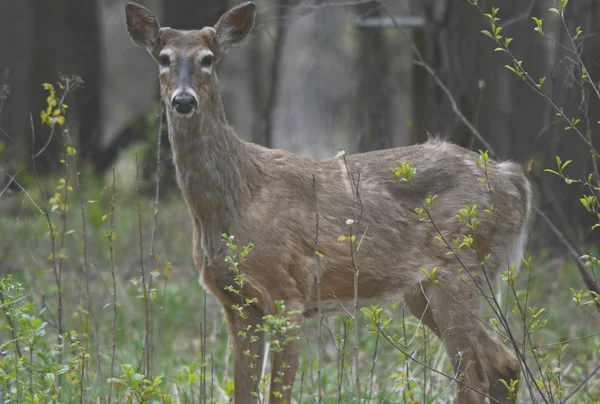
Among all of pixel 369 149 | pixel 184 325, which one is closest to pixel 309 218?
pixel 184 325

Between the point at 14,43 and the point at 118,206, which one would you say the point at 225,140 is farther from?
the point at 14,43

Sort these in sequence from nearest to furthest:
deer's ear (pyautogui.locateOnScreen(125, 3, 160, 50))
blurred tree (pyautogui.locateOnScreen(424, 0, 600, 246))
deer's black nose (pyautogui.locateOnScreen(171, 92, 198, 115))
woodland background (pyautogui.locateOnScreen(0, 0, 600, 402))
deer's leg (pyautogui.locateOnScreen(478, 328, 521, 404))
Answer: deer's black nose (pyautogui.locateOnScreen(171, 92, 198, 115)) → deer's ear (pyautogui.locateOnScreen(125, 3, 160, 50)) → deer's leg (pyautogui.locateOnScreen(478, 328, 521, 404)) → woodland background (pyautogui.locateOnScreen(0, 0, 600, 402)) → blurred tree (pyautogui.locateOnScreen(424, 0, 600, 246))

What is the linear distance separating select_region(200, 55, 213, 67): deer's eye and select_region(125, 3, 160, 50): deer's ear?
0.48 metres

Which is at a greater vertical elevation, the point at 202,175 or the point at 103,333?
the point at 202,175

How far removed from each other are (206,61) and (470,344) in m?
2.50

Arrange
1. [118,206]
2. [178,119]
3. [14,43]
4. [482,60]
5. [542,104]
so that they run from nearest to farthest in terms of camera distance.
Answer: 1. [178,119]
2. [482,60]
3. [542,104]
4. [118,206]
5. [14,43]

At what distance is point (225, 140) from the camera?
5.86 meters

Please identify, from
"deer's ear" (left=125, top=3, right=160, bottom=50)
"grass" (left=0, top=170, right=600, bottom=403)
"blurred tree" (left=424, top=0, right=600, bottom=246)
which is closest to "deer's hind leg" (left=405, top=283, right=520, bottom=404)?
"grass" (left=0, top=170, right=600, bottom=403)

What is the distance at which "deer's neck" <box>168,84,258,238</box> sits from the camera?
18.7 ft

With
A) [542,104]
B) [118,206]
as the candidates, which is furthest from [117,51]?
[542,104]

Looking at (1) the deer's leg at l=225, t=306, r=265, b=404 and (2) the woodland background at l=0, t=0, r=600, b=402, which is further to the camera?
(2) the woodland background at l=0, t=0, r=600, b=402

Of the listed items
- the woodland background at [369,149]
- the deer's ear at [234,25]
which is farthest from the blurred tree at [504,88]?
the deer's ear at [234,25]

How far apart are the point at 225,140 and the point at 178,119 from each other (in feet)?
1.10

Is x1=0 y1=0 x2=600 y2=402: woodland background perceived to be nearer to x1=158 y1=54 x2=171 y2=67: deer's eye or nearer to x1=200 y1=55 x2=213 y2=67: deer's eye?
x1=158 y1=54 x2=171 y2=67: deer's eye
